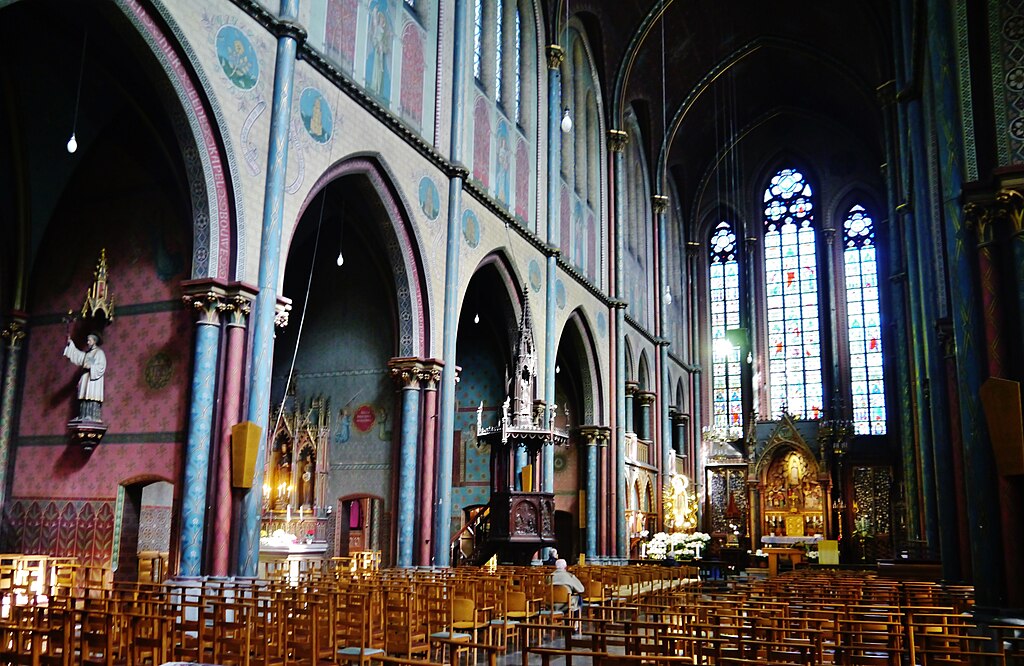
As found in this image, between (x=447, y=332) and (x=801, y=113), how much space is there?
25.8 m

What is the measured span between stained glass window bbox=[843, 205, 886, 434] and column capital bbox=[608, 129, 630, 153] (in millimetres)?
13602

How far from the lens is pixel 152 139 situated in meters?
14.8

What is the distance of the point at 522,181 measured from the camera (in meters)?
23.3

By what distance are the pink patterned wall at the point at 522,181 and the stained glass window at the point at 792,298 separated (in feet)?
61.8

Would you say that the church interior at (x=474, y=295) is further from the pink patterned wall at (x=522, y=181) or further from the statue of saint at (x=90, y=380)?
the pink patterned wall at (x=522, y=181)

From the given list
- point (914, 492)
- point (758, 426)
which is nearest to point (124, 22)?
point (914, 492)

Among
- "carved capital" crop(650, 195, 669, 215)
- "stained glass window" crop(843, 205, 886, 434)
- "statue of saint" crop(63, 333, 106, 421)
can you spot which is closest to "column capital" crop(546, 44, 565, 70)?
"carved capital" crop(650, 195, 669, 215)

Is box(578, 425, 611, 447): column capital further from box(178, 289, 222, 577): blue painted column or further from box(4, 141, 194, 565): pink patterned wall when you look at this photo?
box(178, 289, 222, 577): blue painted column

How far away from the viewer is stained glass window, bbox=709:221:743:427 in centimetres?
4009

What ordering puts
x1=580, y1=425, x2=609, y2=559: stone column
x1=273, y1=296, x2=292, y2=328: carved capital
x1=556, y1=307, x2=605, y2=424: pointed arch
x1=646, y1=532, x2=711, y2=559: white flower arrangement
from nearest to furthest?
1. x1=273, y1=296, x2=292, y2=328: carved capital
2. x1=580, y1=425, x2=609, y2=559: stone column
3. x1=556, y1=307, x2=605, y2=424: pointed arch
4. x1=646, y1=532, x2=711, y2=559: white flower arrangement

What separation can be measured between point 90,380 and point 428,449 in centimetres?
630

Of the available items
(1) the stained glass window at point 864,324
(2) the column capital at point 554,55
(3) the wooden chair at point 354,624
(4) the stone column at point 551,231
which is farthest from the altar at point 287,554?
(1) the stained glass window at point 864,324

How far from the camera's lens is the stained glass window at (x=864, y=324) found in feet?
120

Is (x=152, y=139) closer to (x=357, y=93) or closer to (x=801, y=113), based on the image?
(x=357, y=93)
